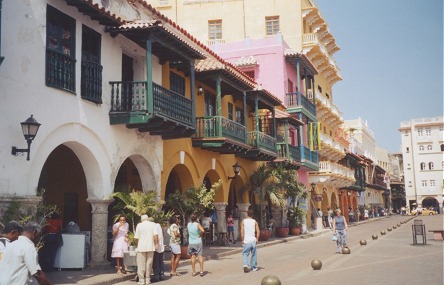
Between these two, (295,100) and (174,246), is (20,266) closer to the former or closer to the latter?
(174,246)

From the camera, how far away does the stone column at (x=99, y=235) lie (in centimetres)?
1373

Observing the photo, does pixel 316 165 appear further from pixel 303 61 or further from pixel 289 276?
pixel 289 276

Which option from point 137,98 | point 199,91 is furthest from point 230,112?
point 137,98

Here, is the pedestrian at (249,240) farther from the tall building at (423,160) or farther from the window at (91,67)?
the tall building at (423,160)

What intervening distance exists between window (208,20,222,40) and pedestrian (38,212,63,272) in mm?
27628

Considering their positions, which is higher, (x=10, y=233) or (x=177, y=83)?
(x=177, y=83)

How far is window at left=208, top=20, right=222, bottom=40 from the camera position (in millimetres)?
38438

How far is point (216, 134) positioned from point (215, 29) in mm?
20854

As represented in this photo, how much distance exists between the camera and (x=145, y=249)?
11789 millimetres

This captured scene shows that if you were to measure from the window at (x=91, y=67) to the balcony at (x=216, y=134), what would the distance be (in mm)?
6326

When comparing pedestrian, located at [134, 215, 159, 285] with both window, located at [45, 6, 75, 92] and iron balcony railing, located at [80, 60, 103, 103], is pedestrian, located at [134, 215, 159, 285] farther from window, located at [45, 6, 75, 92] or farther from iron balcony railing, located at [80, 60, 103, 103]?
window, located at [45, 6, 75, 92]

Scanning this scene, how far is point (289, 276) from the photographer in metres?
12.2

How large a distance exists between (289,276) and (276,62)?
2150cm

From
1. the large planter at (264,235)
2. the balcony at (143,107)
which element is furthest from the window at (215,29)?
the balcony at (143,107)
